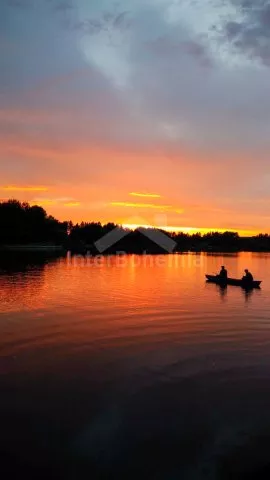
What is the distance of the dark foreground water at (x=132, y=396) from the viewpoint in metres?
11.1

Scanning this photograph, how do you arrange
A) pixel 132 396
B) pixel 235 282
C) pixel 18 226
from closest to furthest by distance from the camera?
1. pixel 132 396
2. pixel 235 282
3. pixel 18 226

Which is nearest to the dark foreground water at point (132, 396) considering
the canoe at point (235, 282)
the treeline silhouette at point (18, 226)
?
the canoe at point (235, 282)

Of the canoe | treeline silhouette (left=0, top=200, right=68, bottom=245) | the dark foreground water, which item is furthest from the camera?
treeline silhouette (left=0, top=200, right=68, bottom=245)

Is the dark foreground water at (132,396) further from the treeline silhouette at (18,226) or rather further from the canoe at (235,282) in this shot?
the treeline silhouette at (18,226)

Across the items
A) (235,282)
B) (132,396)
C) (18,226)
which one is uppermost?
(18,226)

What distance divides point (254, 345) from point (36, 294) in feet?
81.6

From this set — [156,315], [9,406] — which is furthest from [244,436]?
[156,315]

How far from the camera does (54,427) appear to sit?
42.1ft

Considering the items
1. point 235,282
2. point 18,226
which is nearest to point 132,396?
point 235,282

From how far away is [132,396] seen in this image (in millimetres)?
15453

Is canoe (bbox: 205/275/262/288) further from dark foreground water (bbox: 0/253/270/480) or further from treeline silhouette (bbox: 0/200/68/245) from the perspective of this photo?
treeline silhouette (bbox: 0/200/68/245)

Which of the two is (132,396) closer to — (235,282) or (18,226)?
(235,282)

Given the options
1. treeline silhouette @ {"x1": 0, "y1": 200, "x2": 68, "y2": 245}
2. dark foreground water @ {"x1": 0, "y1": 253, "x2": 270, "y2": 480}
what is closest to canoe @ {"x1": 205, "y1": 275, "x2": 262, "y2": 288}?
dark foreground water @ {"x1": 0, "y1": 253, "x2": 270, "y2": 480}

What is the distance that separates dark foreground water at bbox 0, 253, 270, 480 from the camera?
436 inches
